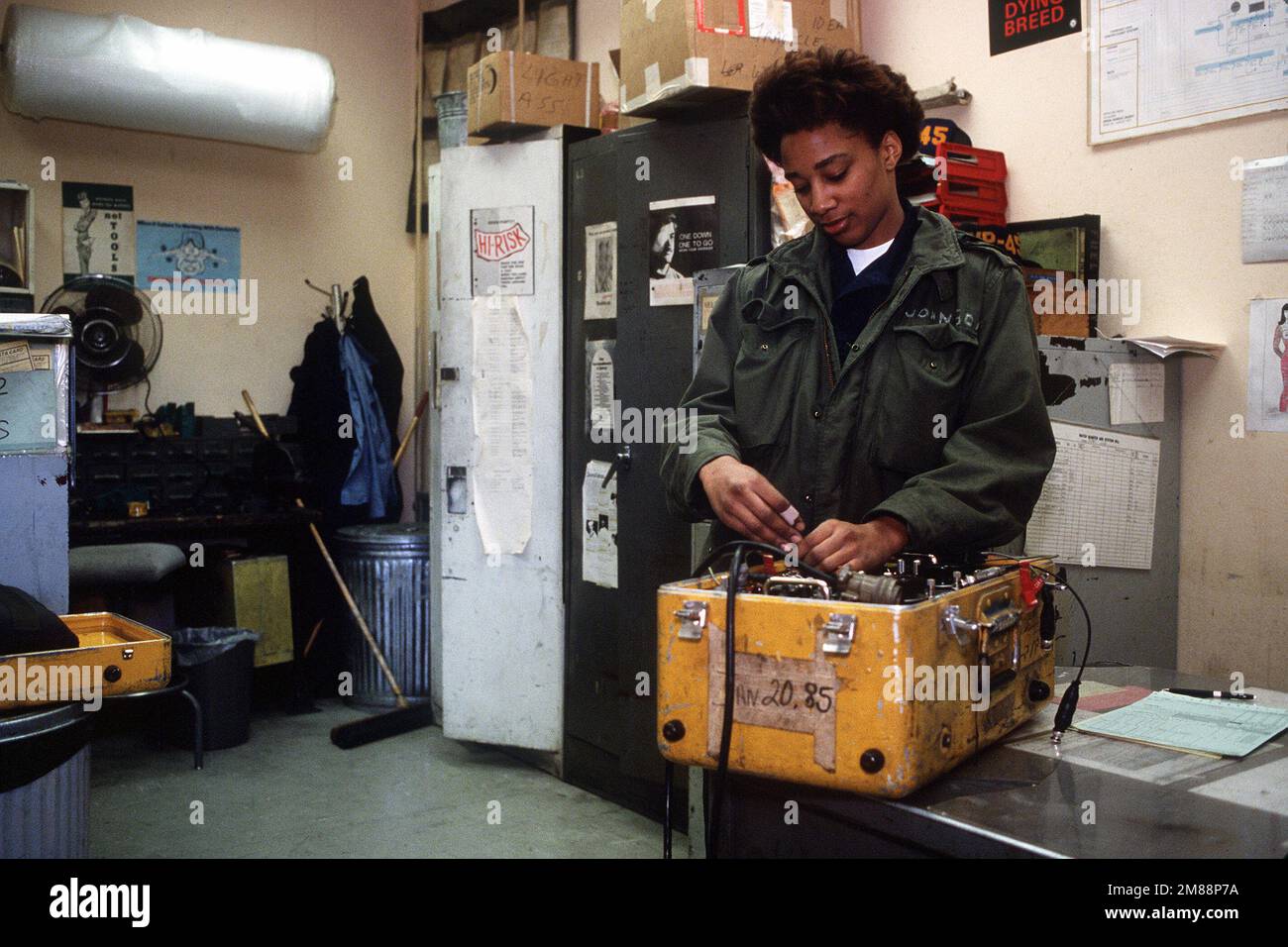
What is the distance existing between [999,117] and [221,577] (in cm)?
330

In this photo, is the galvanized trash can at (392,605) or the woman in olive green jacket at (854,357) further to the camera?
the galvanized trash can at (392,605)

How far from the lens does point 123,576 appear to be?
3.91m

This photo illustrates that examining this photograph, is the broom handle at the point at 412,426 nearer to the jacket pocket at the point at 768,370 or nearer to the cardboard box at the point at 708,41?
the cardboard box at the point at 708,41

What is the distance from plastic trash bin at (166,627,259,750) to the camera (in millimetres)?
3898

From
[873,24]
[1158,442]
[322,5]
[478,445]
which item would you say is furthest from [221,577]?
[1158,442]

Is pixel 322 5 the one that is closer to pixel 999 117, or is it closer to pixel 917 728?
pixel 999 117

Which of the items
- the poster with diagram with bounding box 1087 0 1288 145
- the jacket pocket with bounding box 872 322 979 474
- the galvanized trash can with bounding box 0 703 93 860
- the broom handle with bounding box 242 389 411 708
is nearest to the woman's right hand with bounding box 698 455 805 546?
the jacket pocket with bounding box 872 322 979 474

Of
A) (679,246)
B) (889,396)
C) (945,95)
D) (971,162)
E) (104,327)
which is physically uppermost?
(945,95)

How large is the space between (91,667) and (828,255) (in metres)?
1.40

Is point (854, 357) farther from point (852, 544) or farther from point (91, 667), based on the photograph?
point (91, 667)

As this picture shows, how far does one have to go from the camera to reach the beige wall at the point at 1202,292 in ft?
8.39

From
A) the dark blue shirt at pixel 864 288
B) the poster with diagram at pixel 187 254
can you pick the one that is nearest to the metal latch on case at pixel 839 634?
the dark blue shirt at pixel 864 288

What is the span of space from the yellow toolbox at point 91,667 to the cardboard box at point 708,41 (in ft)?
6.06

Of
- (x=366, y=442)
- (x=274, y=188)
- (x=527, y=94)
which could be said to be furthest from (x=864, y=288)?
(x=274, y=188)
